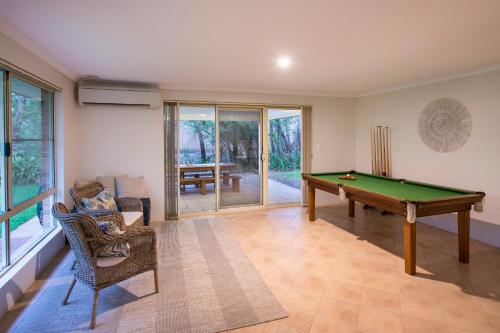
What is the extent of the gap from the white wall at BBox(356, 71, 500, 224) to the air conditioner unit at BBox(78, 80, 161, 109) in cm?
435

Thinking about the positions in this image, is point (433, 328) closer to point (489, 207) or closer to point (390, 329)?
point (390, 329)

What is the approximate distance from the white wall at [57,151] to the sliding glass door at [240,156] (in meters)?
2.52

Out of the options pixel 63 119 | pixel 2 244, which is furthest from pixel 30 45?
pixel 2 244

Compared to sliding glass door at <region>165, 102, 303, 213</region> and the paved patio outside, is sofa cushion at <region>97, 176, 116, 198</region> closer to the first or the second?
sliding glass door at <region>165, 102, 303, 213</region>

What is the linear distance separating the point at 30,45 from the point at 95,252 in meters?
2.30

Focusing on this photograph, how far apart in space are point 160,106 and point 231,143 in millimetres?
1550

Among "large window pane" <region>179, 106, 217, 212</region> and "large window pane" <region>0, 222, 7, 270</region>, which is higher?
"large window pane" <region>179, 106, 217, 212</region>

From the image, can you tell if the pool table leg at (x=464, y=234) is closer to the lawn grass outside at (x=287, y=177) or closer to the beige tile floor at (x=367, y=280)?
the beige tile floor at (x=367, y=280)

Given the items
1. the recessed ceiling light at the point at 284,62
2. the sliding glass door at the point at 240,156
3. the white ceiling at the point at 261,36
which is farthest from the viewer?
the sliding glass door at the point at 240,156

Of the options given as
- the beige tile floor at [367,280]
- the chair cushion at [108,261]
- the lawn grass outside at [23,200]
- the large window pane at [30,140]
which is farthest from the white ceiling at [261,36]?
the beige tile floor at [367,280]

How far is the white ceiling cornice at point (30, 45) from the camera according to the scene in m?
2.53

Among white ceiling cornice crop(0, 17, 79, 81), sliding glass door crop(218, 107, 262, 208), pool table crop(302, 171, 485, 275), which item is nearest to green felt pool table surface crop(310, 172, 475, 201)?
pool table crop(302, 171, 485, 275)

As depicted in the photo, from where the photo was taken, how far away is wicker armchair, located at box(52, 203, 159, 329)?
2.27 meters

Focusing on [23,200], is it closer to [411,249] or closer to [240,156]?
[240,156]
